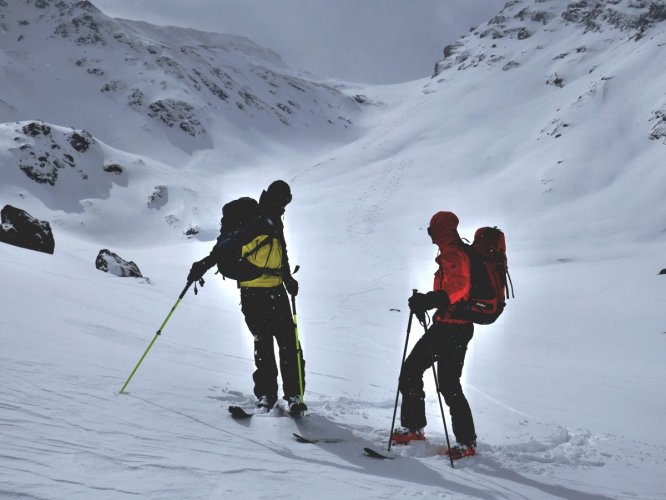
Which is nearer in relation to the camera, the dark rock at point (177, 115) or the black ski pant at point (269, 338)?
the black ski pant at point (269, 338)

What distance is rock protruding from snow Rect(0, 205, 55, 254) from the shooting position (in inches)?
603

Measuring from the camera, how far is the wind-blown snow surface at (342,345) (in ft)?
10.6

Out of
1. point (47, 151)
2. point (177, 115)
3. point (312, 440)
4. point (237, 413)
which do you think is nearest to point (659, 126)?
point (312, 440)

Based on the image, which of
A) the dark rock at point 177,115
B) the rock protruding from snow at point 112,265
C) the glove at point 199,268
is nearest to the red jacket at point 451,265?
the glove at point 199,268

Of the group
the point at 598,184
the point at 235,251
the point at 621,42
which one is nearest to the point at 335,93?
the point at 621,42

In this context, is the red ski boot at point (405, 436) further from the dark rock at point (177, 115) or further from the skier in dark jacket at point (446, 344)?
the dark rock at point (177, 115)

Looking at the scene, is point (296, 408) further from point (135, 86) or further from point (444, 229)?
point (135, 86)

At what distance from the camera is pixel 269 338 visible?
504 centimetres

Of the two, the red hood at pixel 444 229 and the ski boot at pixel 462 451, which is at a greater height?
the red hood at pixel 444 229

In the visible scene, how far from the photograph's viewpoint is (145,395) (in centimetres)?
447

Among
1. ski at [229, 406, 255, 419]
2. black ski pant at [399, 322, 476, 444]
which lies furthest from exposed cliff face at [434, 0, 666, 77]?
ski at [229, 406, 255, 419]

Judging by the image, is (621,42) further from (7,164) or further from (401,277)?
(7,164)

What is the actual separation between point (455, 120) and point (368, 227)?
1682 inches

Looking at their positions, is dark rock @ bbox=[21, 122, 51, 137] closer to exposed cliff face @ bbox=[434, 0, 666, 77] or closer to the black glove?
the black glove
